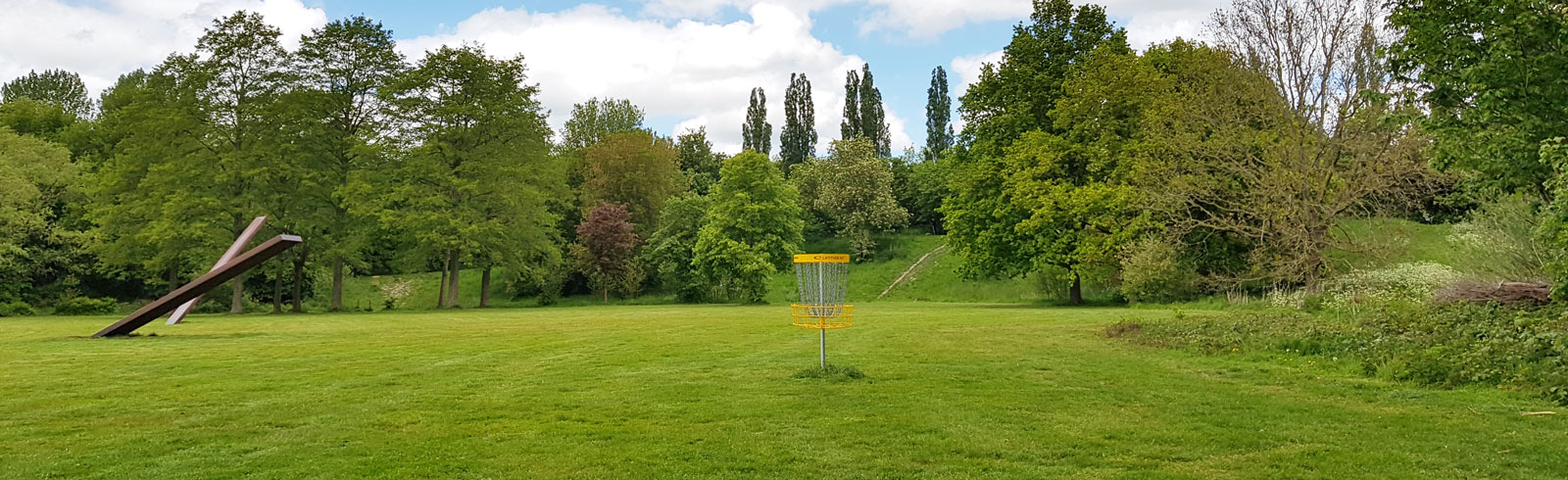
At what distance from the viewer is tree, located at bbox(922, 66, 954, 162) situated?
276 feet

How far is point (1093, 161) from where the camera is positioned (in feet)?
115

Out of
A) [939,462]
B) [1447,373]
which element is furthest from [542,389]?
[1447,373]

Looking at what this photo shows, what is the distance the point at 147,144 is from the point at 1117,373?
138 feet

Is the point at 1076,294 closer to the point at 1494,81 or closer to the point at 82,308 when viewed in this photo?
the point at 1494,81

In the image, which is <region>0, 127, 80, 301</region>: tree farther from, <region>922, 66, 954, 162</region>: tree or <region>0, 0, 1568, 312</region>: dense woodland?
<region>922, 66, 954, 162</region>: tree

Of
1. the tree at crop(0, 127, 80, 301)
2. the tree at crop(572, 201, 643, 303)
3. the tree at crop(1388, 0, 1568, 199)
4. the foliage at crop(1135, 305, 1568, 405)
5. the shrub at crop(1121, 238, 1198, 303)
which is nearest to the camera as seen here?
the tree at crop(1388, 0, 1568, 199)

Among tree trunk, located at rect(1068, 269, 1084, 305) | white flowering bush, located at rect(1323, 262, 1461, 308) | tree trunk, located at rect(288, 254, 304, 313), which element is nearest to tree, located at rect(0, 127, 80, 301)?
tree trunk, located at rect(288, 254, 304, 313)

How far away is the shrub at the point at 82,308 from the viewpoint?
39.0 meters

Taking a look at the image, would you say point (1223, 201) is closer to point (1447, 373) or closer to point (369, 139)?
point (1447, 373)

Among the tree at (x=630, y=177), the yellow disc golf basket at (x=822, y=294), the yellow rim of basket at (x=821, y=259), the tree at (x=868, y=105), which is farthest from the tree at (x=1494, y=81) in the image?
the tree at (x=868, y=105)

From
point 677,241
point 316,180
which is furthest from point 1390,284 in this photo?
point 316,180

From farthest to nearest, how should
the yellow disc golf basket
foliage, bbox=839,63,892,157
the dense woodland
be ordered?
foliage, bbox=839,63,892,157 < the dense woodland < the yellow disc golf basket

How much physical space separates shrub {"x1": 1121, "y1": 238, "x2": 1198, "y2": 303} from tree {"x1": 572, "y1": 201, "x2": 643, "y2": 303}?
96.3ft

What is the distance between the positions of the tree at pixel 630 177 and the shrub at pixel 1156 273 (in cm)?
3571
